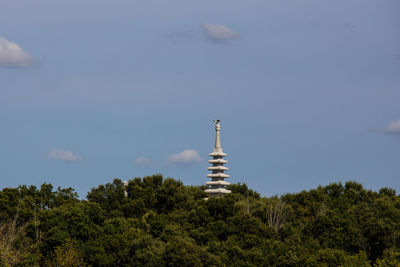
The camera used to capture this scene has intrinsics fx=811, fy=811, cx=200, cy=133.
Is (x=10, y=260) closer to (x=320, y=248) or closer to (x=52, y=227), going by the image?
(x=52, y=227)

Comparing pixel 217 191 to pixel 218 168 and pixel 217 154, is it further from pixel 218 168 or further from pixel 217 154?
pixel 217 154

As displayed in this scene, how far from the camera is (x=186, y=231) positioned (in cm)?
7269

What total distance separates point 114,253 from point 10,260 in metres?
9.12

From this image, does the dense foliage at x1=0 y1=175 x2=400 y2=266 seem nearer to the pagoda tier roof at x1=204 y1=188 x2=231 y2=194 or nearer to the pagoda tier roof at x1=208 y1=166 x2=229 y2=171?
the pagoda tier roof at x1=204 y1=188 x2=231 y2=194

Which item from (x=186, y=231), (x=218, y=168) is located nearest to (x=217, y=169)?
(x=218, y=168)

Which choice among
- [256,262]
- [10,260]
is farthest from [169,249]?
[10,260]

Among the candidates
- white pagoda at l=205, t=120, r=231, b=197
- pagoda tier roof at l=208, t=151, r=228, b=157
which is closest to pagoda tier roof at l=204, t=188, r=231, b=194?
white pagoda at l=205, t=120, r=231, b=197

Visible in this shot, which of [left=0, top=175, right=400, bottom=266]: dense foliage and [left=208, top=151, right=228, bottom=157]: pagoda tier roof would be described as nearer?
[left=0, top=175, right=400, bottom=266]: dense foliage

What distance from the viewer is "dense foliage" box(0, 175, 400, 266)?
211 feet

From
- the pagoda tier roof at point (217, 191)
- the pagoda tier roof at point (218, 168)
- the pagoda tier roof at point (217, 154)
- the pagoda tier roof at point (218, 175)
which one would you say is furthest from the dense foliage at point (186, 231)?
the pagoda tier roof at point (217, 154)

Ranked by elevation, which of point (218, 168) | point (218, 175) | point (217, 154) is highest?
point (217, 154)

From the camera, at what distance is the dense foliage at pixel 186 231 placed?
211ft

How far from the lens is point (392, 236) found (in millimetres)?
69125

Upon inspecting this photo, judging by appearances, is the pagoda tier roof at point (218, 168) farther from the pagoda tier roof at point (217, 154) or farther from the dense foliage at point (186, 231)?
the dense foliage at point (186, 231)
